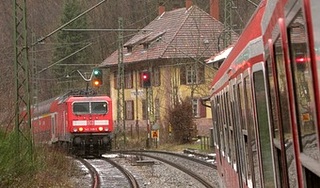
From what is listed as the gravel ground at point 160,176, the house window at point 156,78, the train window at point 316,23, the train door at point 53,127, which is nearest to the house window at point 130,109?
the house window at point 156,78

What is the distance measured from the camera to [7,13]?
33.7 meters

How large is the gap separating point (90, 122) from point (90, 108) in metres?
0.61

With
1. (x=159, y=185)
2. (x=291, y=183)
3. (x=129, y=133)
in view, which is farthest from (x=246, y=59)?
(x=129, y=133)

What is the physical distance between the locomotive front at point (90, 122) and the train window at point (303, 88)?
92.3 feet

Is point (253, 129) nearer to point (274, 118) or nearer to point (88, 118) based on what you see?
point (274, 118)

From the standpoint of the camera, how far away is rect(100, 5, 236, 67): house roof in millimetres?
51875

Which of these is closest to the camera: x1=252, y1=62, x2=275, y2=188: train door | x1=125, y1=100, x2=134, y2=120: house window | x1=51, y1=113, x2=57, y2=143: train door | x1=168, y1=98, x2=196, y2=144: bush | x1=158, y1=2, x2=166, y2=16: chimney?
x1=252, y1=62, x2=275, y2=188: train door

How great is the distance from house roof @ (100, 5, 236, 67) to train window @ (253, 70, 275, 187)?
43.5 metres

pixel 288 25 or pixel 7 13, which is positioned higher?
pixel 7 13

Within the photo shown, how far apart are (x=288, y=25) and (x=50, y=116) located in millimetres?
33809

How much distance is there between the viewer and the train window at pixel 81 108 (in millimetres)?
A: 30859

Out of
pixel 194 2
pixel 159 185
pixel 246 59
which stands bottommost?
pixel 159 185

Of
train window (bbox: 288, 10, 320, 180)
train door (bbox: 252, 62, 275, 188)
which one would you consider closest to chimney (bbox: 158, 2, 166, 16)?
train door (bbox: 252, 62, 275, 188)

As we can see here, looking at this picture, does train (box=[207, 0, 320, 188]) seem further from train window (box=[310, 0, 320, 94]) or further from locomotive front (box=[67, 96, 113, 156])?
locomotive front (box=[67, 96, 113, 156])
